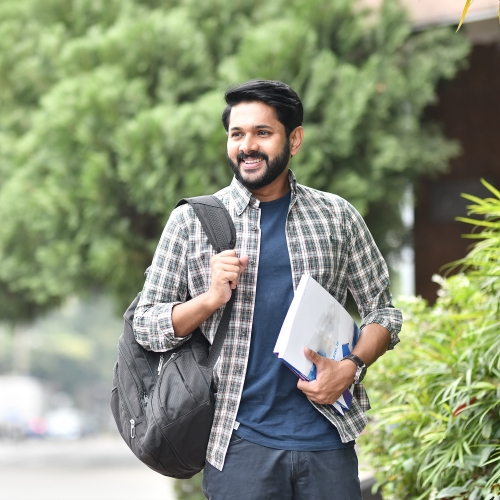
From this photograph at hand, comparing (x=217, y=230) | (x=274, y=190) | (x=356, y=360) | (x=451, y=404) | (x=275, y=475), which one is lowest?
(x=275, y=475)

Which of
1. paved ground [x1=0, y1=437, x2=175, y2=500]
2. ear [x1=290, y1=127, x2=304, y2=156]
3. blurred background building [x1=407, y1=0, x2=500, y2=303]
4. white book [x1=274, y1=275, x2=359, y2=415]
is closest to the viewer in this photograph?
white book [x1=274, y1=275, x2=359, y2=415]

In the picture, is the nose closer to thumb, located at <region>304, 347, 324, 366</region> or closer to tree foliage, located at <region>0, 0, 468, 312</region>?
thumb, located at <region>304, 347, 324, 366</region>

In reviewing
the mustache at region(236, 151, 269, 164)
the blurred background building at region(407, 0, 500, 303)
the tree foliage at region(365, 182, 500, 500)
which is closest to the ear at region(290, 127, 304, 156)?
the mustache at region(236, 151, 269, 164)

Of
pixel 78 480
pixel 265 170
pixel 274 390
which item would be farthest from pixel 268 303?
pixel 78 480

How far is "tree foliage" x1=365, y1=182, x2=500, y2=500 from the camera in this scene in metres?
2.68

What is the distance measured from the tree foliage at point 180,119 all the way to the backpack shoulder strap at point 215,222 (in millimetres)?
4416

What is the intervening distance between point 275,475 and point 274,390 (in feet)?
0.57

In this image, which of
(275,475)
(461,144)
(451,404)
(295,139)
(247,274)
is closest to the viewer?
(275,475)

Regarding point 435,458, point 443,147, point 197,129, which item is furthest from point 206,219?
point 443,147

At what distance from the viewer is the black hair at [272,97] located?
1.84 meters

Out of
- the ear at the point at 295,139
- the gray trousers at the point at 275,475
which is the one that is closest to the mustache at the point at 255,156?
the ear at the point at 295,139

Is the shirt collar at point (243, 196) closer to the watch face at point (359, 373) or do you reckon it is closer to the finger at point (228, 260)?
the finger at point (228, 260)

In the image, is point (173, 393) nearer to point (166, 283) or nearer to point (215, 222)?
point (166, 283)

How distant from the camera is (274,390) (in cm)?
175
